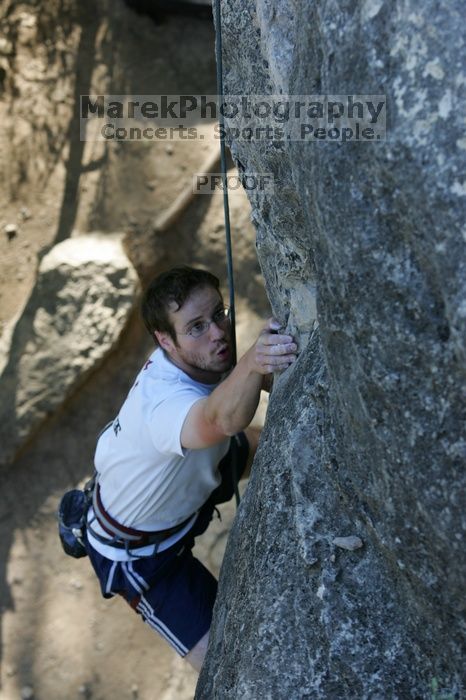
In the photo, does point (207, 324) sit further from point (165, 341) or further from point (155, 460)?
point (155, 460)

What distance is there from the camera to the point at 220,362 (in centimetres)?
244

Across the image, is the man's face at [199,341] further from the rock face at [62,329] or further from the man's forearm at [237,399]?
the rock face at [62,329]

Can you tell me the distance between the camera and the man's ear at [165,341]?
96.1 inches

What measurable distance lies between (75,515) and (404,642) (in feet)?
4.46

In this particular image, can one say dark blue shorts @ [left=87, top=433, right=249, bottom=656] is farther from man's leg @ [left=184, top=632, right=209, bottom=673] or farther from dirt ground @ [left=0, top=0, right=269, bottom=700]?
dirt ground @ [left=0, top=0, right=269, bottom=700]

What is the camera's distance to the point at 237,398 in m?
2.11

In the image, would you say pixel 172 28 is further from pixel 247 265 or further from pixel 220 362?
pixel 220 362

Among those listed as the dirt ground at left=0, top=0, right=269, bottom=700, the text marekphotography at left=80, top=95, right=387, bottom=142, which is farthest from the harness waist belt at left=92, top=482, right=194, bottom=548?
the dirt ground at left=0, top=0, right=269, bottom=700

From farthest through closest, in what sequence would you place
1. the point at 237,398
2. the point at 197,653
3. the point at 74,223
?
the point at 74,223 < the point at 197,653 < the point at 237,398

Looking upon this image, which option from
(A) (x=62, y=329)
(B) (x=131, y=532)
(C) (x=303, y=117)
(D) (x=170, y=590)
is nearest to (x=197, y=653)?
(D) (x=170, y=590)

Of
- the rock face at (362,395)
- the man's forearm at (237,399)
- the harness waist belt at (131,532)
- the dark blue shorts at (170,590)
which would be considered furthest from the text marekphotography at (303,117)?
the harness waist belt at (131,532)

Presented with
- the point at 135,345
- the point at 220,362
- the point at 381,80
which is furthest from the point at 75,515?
the point at 135,345

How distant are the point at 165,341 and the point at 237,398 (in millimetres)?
425

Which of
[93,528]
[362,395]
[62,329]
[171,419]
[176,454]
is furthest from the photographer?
[62,329]
